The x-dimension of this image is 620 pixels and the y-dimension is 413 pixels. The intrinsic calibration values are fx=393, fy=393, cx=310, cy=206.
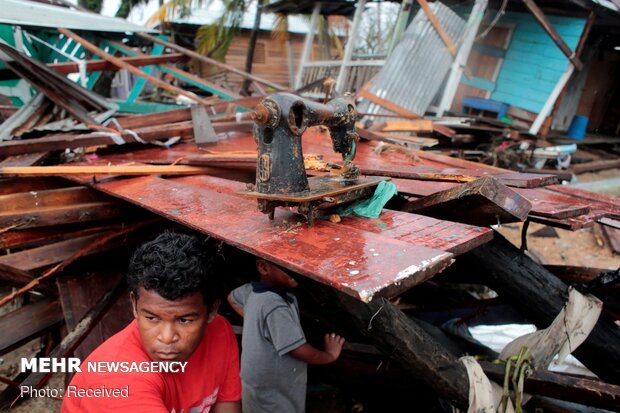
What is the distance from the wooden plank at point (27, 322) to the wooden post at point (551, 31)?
8368 millimetres

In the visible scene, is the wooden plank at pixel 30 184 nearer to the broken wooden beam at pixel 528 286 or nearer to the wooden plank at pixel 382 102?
the broken wooden beam at pixel 528 286

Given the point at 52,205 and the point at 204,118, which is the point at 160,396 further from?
the point at 204,118

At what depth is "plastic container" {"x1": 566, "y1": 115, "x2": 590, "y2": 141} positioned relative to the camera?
11.3 m

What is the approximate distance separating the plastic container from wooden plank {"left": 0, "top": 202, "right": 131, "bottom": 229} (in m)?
12.5

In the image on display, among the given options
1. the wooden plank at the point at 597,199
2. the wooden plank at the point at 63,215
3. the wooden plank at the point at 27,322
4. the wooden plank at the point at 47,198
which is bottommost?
the wooden plank at the point at 27,322

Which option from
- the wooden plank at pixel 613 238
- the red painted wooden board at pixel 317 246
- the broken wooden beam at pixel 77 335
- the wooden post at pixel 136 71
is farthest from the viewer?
the wooden plank at pixel 613 238

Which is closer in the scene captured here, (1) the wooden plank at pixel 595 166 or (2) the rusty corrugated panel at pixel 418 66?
(2) the rusty corrugated panel at pixel 418 66

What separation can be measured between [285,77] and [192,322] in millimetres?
18335

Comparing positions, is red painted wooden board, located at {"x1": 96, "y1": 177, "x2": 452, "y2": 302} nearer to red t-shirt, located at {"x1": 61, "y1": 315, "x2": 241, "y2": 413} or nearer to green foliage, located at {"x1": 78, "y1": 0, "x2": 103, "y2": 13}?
red t-shirt, located at {"x1": 61, "y1": 315, "x2": 241, "y2": 413}

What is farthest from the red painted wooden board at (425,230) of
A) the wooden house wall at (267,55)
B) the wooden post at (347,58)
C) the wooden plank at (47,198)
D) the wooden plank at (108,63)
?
the wooden house wall at (267,55)

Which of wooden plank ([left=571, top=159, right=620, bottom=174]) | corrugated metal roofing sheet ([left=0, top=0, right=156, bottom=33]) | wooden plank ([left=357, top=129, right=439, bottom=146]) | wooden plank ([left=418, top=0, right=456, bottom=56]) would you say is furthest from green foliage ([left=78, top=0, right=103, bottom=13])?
wooden plank ([left=571, top=159, right=620, bottom=174])

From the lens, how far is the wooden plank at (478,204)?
58.7 inches

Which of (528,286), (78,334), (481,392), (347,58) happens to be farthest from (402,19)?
(78,334)

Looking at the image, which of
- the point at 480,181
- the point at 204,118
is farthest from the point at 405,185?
the point at 204,118
